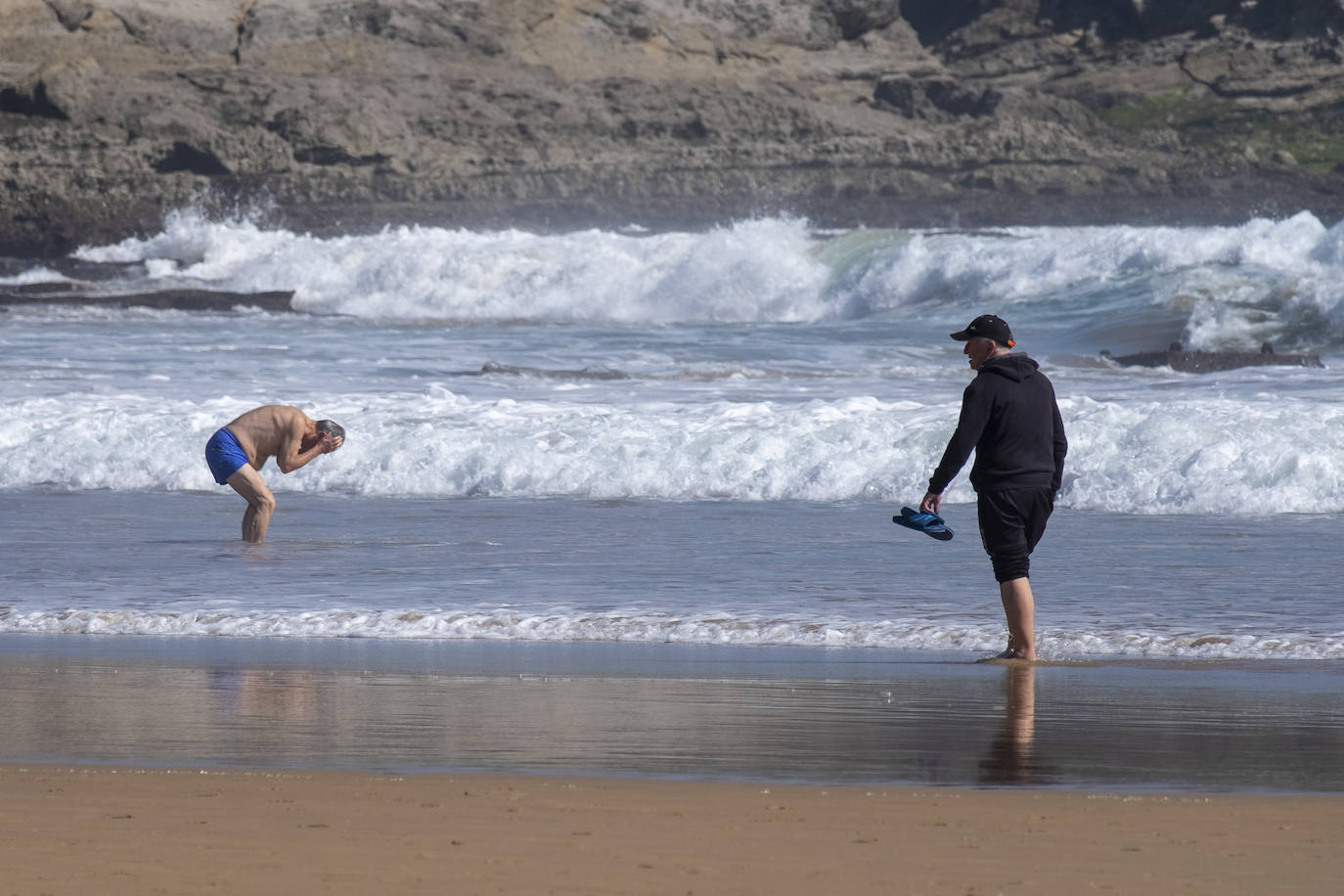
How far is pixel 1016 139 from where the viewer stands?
53844 millimetres

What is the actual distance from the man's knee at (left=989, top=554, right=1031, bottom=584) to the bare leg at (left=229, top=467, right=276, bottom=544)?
4.49 meters

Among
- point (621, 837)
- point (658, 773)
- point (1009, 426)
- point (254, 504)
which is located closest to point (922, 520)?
point (1009, 426)

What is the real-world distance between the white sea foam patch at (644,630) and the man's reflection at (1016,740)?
0.69 metres

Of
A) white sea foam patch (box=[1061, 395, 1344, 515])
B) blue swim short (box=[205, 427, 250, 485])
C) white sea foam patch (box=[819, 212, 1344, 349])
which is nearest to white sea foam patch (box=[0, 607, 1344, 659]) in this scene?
blue swim short (box=[205, 427, 250, 485])

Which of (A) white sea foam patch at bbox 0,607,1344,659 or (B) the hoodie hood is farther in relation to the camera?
(A) white sea foam patch at bbox 0,607,1344,659

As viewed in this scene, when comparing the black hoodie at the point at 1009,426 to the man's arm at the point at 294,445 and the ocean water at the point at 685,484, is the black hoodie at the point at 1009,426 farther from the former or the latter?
the man's arm at the point at 294,445

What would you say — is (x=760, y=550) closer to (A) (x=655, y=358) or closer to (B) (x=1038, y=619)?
(B) (x=1038, y=619)

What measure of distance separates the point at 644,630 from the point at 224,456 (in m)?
3.67

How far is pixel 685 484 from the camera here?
38.2ft

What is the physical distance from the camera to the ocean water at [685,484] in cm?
716

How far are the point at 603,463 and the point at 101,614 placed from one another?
16.6ft

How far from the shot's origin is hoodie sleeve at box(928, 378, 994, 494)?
6.09 m

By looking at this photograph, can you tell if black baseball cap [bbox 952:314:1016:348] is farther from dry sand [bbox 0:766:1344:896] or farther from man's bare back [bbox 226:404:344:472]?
man's bare back [bbox 226:404:344:472]

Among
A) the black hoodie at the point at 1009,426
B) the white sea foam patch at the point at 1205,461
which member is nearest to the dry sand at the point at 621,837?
the black hoodie at the point at 1009,426
